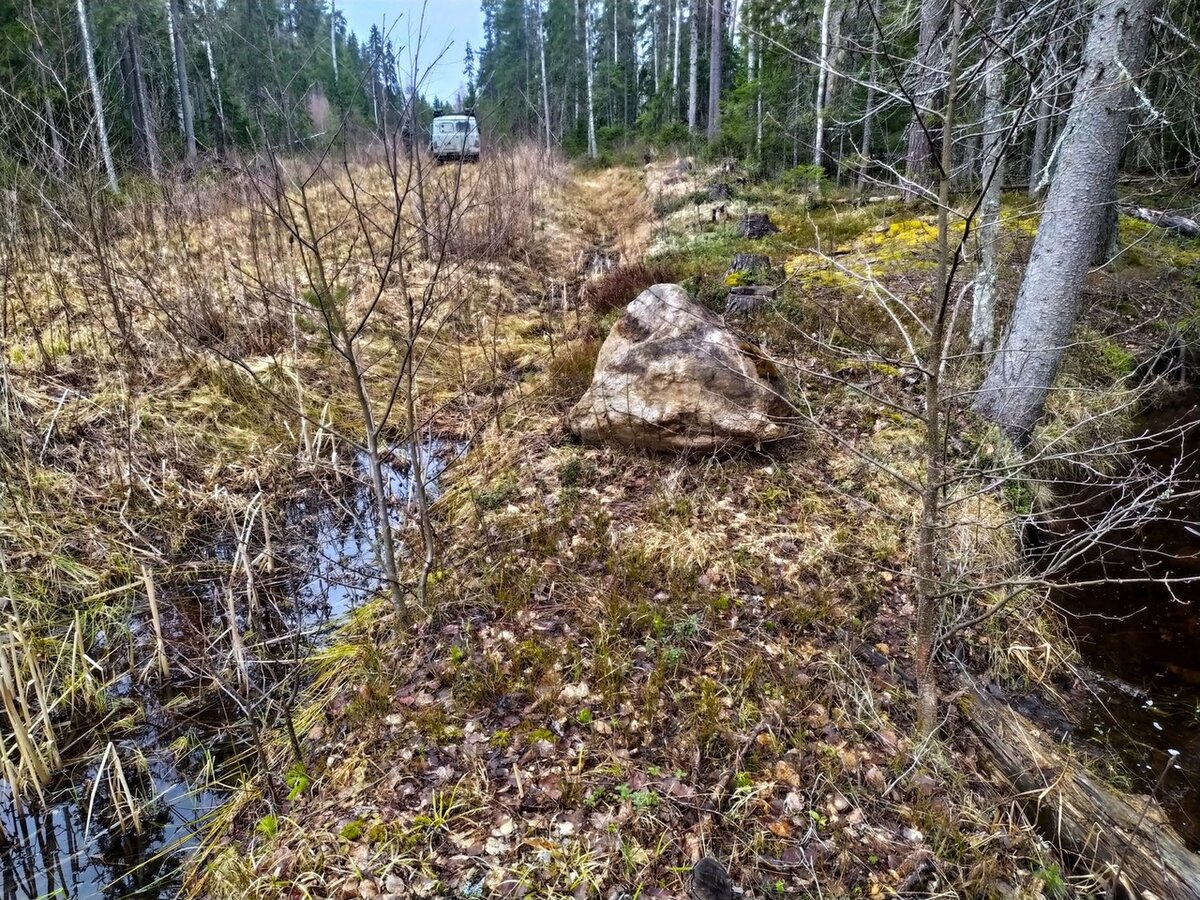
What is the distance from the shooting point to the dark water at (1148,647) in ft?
9.43

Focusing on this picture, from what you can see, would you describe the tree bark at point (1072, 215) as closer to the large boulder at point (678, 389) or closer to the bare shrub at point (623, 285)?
the large boulder at point (678, 389)

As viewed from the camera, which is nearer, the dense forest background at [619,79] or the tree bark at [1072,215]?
the dense forest background at [619,79]

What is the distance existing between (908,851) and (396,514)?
12.7 feet

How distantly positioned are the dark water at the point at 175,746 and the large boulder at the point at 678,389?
1776 millimetres

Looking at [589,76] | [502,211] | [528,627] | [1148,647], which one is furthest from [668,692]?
[589,76]

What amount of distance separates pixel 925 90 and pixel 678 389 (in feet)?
8.20

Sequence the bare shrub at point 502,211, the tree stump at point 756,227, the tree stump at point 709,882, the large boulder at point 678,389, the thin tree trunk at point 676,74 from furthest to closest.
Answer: the thin tree trunk at point 676,74 < the tree stump at point 756,227 < the bare shrub at point 502,211 < the large boulder at point 678,389 < the tree stump at point 709,882

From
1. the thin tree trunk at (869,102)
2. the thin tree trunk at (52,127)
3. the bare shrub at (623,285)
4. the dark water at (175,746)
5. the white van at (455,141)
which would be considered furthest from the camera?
the bare shrub at (623,285)

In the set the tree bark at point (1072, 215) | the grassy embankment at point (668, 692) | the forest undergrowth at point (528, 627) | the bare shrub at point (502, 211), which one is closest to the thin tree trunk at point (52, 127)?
the forest undergrowth at point (528, 627)

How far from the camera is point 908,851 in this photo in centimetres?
249

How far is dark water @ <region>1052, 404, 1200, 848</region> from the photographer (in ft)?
9.43

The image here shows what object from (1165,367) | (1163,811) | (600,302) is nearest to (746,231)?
(600,302)

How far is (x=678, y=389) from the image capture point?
187 inches

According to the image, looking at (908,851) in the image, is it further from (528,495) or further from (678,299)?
(678,299)
